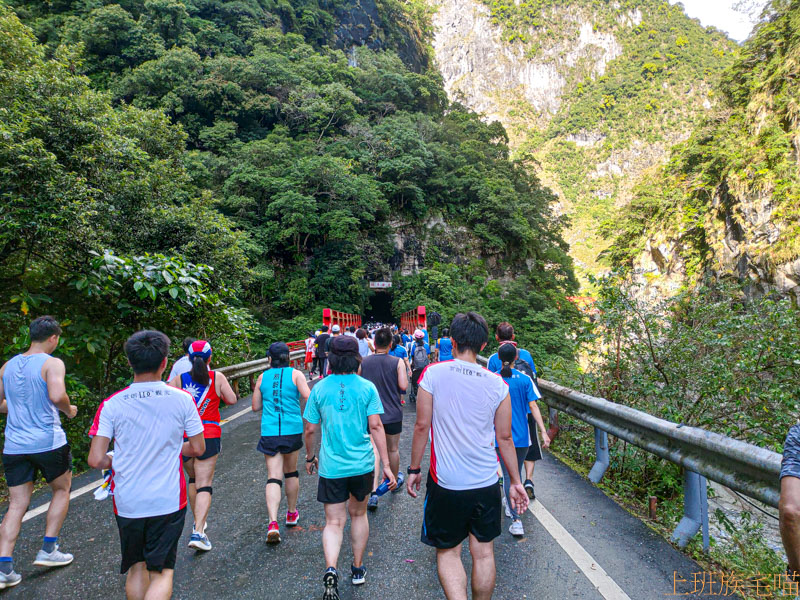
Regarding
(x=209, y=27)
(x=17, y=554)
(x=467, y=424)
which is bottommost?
(x=17, y=554)

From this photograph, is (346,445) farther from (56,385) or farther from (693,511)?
(693,511)

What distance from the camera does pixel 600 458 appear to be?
5.10 metres

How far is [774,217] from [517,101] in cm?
11150

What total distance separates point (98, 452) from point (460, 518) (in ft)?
7.01

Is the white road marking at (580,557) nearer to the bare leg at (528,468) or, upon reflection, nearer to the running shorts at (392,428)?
the bare leg at (528,468)

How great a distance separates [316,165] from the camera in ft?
87.5

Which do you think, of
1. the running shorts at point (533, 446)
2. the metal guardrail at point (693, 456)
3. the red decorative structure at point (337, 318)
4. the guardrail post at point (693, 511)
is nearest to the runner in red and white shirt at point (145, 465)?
the running shorts at point (533, 446)

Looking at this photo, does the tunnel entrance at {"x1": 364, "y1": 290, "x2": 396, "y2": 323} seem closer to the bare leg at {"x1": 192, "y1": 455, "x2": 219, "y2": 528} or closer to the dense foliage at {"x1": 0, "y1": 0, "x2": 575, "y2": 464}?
the dense foliage at {"x1": 0, "y1": 0, "x2": 575, "y2": 464}

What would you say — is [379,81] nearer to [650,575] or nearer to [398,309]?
[398,309]

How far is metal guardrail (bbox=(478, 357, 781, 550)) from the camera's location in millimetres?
2709

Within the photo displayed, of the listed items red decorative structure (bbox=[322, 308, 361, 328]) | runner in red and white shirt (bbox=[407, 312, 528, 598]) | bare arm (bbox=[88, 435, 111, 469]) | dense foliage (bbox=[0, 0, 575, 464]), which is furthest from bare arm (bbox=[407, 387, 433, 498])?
red decorative structure (bbox=[322, 308, 361, 328])

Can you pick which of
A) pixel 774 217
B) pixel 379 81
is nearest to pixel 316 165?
pixel 379 81

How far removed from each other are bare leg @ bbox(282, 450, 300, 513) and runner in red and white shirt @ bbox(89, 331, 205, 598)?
4.95 feet

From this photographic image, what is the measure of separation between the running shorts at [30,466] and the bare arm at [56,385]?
0.38 m
